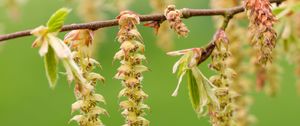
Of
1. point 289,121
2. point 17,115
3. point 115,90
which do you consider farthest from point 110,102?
point 289,121

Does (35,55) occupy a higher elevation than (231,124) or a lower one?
higher

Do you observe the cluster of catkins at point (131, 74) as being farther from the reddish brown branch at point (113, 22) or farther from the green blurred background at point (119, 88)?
the green blurred background at point (119, 88)

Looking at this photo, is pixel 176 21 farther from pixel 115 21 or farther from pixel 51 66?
pixel 51 66

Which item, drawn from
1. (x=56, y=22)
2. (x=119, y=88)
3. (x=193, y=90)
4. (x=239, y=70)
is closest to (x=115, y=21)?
(x=56, y=22)

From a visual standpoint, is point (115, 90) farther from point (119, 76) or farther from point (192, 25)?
point (119, 76)

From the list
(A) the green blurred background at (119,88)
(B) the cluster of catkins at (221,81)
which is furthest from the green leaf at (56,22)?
(A) the green blurred background at (119,88)

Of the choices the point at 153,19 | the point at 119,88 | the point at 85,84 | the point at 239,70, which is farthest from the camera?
the point at 119,88

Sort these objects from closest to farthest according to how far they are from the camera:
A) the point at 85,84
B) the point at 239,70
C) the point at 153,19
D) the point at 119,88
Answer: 1. the point at 85,84
2. the point at 153,19
3. the point at 239,70
4. the point at 119,88
